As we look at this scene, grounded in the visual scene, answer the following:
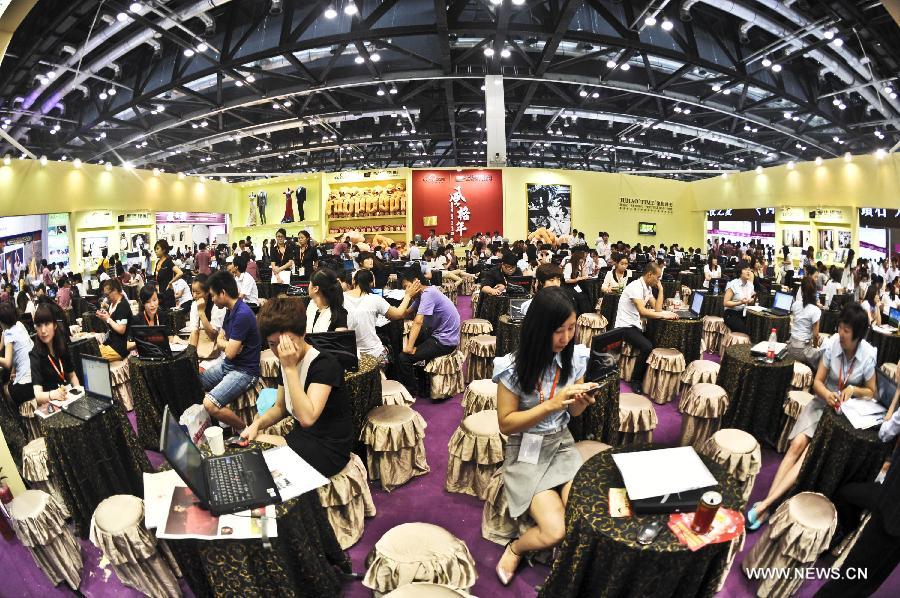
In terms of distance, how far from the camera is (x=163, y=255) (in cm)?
795

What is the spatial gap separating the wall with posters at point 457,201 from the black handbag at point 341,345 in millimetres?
11639

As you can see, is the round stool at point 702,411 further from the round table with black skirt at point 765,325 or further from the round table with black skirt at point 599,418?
the round table with black skirt at point 765,325

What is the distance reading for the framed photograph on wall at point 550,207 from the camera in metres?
15.3

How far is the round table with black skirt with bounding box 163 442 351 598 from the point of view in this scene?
1.87 m

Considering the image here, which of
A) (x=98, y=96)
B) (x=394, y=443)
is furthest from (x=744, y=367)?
(x=98, y=96)

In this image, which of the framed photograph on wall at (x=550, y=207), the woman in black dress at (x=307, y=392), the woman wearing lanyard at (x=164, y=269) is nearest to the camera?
the woman in black dress at (x=307, y=392)

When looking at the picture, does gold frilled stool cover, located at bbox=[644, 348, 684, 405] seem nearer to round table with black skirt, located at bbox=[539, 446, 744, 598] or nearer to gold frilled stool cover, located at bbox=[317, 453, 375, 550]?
round table with black skirt, located at bbox=[539, 446, 744, 598]

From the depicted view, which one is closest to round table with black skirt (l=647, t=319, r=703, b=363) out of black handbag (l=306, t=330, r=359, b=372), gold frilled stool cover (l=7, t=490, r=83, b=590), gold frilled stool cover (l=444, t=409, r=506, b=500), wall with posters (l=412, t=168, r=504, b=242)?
gold frilled stool cover (l=444, t=409, r=506, b=500)

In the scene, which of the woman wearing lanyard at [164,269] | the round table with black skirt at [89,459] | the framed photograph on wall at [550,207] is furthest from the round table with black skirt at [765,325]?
the framed photograph on wall at [550,207]

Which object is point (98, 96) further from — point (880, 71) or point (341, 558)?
point (880, 71)

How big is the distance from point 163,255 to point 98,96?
744 cm

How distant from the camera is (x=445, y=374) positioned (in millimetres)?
5094

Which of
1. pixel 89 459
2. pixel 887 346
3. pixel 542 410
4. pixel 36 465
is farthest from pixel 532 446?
pixel 887 346

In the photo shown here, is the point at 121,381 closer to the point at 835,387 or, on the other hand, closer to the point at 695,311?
the point at 835,387
